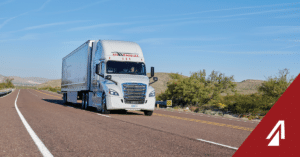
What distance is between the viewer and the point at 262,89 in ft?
76.0

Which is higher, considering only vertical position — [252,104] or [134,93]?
[134,93]

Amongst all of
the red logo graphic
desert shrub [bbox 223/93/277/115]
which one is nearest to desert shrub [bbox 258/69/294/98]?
desert shrub [bbox 223/93/277/115]

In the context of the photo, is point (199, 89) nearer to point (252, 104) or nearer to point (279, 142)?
point (252, 104)

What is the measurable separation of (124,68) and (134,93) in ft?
6.20

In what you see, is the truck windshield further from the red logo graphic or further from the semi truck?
the red logo graphic

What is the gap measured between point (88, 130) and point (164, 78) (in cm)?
12553

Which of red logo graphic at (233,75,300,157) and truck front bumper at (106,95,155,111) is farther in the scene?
truck front bumper at (106,95,155,111)

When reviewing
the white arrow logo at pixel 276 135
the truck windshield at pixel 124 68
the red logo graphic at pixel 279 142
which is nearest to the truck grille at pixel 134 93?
the truck windshield at pixel 124 68

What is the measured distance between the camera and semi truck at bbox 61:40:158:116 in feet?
49.9

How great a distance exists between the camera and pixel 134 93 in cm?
1531

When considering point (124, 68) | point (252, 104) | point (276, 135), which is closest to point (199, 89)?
point (252, 104)

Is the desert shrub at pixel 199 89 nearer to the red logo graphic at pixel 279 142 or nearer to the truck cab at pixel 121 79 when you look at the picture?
the truck cab at pixel 121 79

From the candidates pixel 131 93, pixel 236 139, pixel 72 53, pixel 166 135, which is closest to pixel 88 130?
pixel 166 135

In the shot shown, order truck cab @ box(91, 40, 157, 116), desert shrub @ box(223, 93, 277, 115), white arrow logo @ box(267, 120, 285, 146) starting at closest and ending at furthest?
1. white arrow logo @ box(267, 120, 285, 146)
2. truck cab @ box(91, 40, 157, 116)
3. desert shrub @ box(223, 93, 277, 115)
